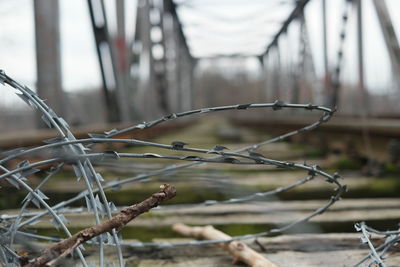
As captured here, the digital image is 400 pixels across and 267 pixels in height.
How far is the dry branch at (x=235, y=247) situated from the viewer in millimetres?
1141

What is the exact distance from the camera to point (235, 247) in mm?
1242

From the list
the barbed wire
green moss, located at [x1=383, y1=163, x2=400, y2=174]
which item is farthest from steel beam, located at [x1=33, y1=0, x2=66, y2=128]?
the barbed wire

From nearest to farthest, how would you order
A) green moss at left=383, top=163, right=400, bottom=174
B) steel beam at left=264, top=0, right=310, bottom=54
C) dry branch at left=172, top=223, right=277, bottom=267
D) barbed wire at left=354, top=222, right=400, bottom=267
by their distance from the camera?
barbed wire at left=354, top=222, right=400, bottom=267
dry branch at left=172, top=223, right=277, bottom=267
green moss at left=383, top=163, right=400, bottom=174
steel beam at left=264, top=0, right=310, bottom=54

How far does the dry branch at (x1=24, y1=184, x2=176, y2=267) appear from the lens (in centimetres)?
57

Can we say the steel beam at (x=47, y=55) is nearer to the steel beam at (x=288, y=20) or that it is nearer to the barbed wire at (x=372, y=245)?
the barbed wire at (x=372, y=245)

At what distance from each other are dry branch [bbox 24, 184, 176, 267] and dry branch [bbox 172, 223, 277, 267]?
0.56 metres

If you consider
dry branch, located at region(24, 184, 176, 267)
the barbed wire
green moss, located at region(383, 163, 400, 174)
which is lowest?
green moss, located at region(383, 163, 400, 174)

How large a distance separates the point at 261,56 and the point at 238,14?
26.1 feet

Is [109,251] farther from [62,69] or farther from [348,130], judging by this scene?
[348,130]

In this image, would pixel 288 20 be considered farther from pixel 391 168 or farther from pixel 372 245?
pixel 372 245

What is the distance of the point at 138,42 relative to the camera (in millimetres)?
7516

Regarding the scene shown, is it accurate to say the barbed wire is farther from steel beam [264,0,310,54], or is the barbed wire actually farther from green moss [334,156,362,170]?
steel beam [264,0,310,54]

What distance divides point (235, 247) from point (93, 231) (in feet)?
2.32

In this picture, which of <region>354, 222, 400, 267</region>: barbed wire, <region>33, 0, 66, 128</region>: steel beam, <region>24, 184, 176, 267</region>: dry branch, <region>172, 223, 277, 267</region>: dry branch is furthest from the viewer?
<region>33, 0, 66, 128</region>: steel beam
